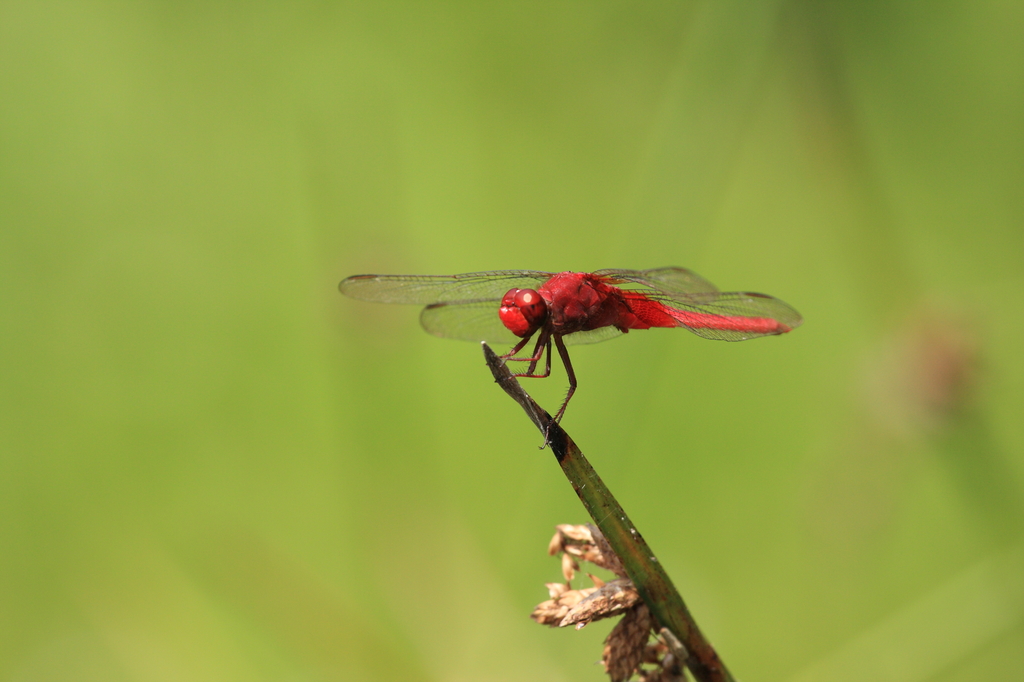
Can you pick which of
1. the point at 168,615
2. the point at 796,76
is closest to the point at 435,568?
the point at 168,615

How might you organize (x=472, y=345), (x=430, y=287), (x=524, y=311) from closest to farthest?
(x=524, y=311)
(x=430, y=287)
(x=472, y=345)

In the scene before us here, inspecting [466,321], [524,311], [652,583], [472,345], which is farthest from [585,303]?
[472,345]

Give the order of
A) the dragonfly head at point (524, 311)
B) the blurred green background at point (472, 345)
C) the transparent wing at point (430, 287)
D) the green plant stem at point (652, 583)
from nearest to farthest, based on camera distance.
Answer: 1. the green plant stem at point (652, 583)
2. the dragonfly head at point (524, 311)
3. the transparent wing at point (430, 287)
4. the blurred green background at point (472, 345)

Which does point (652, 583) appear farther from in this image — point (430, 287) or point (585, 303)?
point (430, 287)

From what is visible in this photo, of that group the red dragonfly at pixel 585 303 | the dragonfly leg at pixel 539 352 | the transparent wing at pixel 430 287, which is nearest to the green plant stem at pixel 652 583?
the red dragonfly at pixel 585 303

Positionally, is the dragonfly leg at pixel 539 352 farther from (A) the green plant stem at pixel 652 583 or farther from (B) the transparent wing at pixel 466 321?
(A) the green plant stem at pixel 652 583

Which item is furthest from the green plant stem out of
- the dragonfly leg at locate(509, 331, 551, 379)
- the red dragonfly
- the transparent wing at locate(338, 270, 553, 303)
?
the transparent wing at locate(338, 270, 553, 303)

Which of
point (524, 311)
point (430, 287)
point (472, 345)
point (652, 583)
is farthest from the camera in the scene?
point (472, 345)
